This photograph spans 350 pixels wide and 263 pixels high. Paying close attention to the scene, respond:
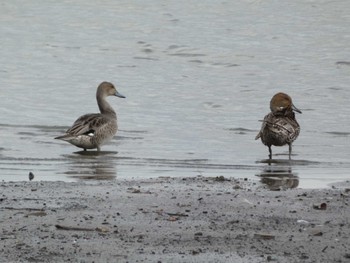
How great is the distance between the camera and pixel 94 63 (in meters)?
25.2

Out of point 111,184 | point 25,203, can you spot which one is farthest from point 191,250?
point 111,184

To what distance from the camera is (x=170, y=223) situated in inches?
305

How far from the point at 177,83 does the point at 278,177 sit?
444 inches

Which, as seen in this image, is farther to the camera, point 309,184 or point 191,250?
point 309,184

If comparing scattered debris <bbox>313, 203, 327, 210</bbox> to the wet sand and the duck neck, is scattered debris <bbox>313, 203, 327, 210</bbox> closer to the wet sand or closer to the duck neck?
the wet sand

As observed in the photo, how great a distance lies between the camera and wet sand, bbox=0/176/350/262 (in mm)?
6879

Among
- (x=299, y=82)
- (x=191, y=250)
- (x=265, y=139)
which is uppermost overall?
(x=299, y=82)

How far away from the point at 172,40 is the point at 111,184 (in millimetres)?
18826

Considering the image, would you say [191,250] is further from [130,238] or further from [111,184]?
[111,184]

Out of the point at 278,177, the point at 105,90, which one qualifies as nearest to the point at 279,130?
the point at 278,177

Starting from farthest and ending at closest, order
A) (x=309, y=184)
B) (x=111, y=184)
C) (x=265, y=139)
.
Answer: (x=265, y=139) < (x=309, y=184) < (x=111, y=184)

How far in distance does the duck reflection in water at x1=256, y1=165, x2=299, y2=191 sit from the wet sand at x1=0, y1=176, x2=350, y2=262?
670mm

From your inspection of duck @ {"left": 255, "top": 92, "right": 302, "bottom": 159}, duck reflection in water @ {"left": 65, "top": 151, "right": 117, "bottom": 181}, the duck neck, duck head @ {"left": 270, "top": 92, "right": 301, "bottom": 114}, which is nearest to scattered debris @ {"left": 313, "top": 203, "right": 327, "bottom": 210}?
duck reflection in water @ {"left": 65, "top": 151, "right": 117, "bottom": 181}

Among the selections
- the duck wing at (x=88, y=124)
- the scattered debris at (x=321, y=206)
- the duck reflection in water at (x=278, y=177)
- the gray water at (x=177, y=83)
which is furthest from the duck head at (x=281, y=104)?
the scattered debris at (x=321, y=206)
